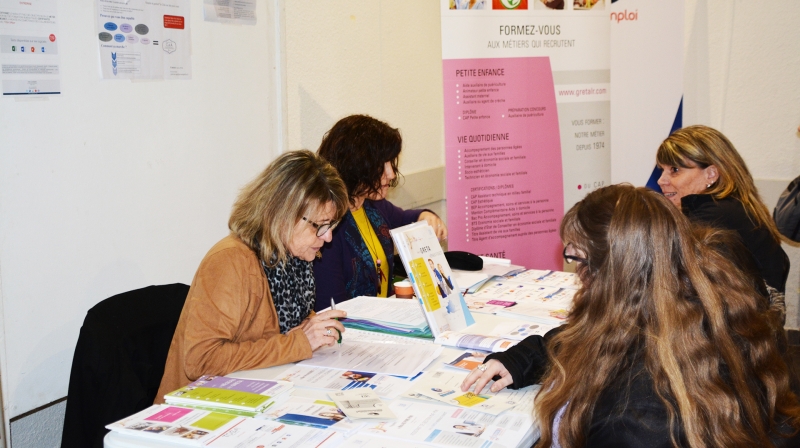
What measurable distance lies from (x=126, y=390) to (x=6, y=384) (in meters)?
0.65

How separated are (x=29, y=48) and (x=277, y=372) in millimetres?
1316

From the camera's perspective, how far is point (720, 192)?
2.96 metres

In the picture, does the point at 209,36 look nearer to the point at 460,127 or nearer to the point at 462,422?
the point at 460,127

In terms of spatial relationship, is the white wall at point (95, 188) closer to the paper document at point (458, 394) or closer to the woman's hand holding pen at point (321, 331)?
the woman's hand holding pen at point (321, 331)

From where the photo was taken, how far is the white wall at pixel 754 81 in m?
4.82

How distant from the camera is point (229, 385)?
1830 millimetres

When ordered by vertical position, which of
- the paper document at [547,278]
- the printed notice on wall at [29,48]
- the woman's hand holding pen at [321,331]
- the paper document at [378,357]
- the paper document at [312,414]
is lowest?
the paper document at [312,414]

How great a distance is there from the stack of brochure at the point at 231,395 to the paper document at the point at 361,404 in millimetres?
153

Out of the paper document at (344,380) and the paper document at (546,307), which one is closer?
the paper document at (344,380)

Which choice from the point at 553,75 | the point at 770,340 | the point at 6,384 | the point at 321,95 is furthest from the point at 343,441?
the point at 553,75

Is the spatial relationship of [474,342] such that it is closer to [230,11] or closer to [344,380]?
[344,380]

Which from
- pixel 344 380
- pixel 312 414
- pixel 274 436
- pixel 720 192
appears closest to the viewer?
pixel 274 436

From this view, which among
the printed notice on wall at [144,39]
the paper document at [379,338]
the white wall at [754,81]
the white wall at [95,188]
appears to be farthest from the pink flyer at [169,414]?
the white wall at [754,81]

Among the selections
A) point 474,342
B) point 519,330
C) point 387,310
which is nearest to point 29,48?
point 387,310
